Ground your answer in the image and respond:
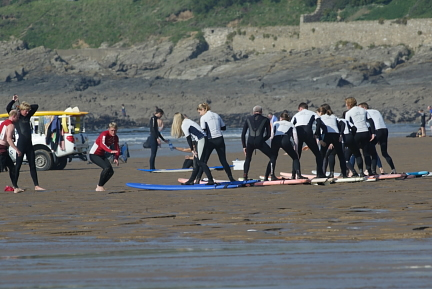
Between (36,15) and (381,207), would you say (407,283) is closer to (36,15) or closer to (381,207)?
(381,207)

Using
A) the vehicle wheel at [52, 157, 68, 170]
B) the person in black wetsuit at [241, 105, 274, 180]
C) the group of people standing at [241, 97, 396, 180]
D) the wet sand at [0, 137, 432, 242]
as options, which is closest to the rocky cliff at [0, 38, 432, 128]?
the vehicle wheel at [52, 157, 68, 170]

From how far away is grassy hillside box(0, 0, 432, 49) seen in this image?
89.7 metres

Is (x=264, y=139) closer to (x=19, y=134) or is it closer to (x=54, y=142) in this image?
(x=19, y=134)

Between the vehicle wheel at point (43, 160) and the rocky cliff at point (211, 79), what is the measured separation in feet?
124

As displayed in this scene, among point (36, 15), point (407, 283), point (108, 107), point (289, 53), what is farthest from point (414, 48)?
point (407, 283)

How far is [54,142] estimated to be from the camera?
21.9 m

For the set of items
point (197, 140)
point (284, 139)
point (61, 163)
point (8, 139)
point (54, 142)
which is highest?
point (8, 139)

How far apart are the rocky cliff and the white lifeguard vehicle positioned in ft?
122

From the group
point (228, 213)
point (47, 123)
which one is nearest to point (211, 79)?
point (47, 123)

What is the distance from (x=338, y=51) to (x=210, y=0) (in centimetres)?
2618

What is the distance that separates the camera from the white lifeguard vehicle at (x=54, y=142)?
2188 centimetres

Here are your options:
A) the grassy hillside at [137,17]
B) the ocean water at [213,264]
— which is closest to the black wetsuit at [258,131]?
the ocean water at [213,264]

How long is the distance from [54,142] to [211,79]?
51206 mm

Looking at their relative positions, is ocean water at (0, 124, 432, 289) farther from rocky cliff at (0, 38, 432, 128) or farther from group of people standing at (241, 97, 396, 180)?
rocky cliff at (0, 38, 432, 128)
